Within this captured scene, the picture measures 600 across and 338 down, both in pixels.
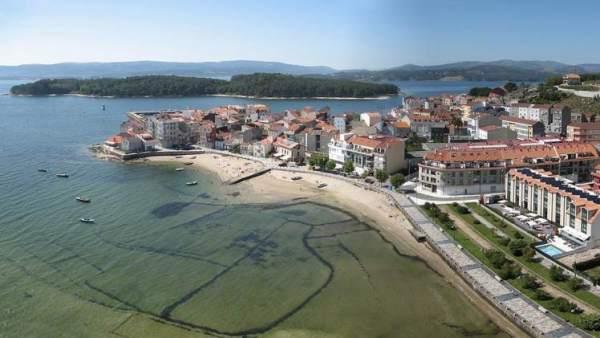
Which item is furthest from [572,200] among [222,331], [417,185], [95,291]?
[95,291]

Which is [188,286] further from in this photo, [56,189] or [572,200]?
[56,189]

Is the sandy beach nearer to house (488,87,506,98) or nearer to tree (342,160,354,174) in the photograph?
tree (342,160,354,174)

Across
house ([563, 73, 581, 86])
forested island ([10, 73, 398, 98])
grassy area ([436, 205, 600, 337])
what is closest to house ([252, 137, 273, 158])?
grassy area ([436, 205, 600, 337])

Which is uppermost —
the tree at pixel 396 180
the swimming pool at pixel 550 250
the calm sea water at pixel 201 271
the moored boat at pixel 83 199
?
the tree at pixel 396 180

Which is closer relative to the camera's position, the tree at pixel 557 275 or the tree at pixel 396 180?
the tree at pixel 557 275

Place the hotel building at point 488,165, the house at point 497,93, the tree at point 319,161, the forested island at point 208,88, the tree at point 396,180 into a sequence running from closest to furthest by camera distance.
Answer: the hotel building at point 488,165, the tree at point 396,180, the tree at point 319,161, the house at point 497,93, the forested island at point 208,88

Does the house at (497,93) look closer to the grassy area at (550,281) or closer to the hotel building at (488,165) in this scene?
Answer: the hotel building at (488,165)

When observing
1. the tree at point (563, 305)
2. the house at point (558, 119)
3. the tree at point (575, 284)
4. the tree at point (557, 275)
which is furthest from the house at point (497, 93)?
the tree at point (563, 305)
